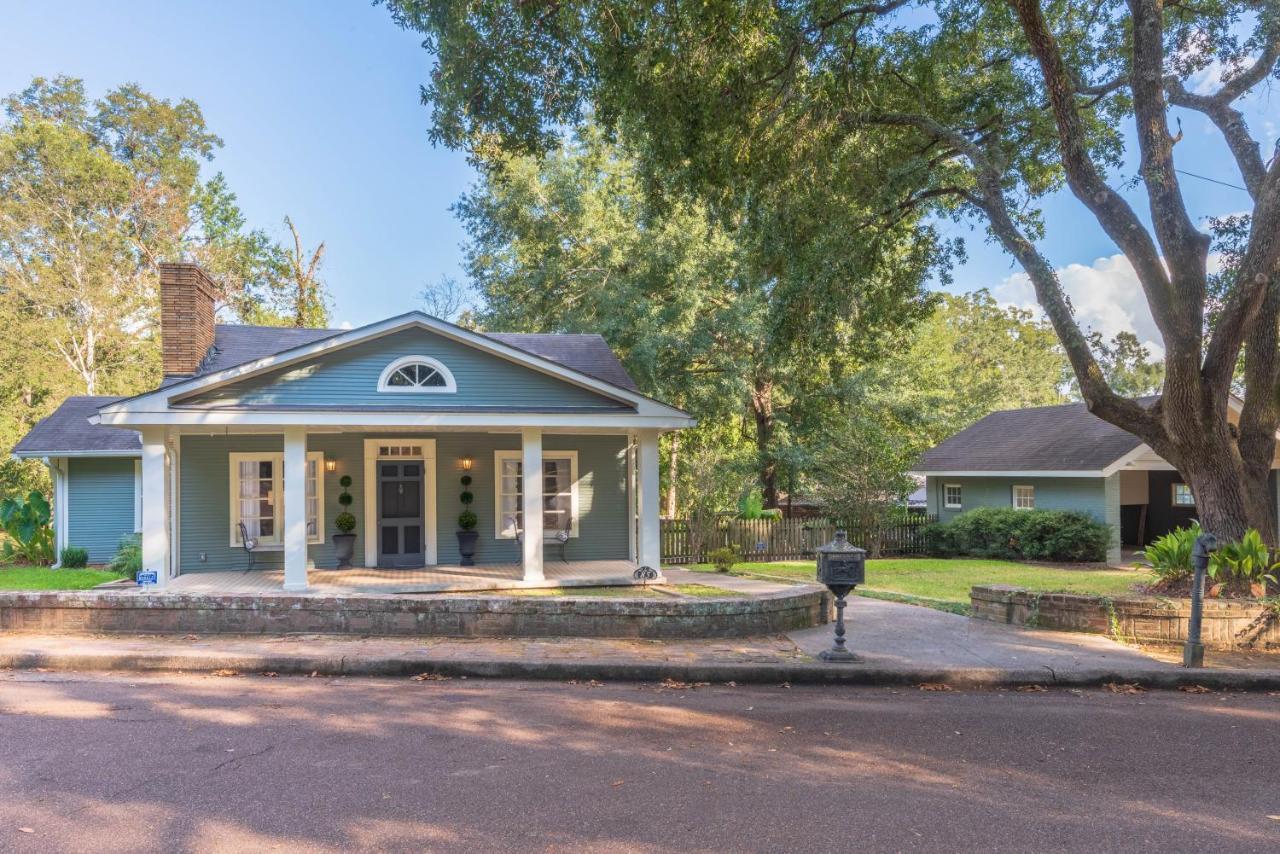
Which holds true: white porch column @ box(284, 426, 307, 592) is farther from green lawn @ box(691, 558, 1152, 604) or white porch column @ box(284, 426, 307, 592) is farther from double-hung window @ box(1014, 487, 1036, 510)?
double-hung window @ box(1014, 487, 1036, 510)

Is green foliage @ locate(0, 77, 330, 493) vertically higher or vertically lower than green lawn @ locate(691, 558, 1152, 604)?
higher

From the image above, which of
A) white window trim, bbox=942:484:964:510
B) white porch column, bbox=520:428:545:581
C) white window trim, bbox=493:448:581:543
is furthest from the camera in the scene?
white window trim, bbox=942:484:964:510

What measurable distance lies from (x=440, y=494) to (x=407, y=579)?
6.96ft

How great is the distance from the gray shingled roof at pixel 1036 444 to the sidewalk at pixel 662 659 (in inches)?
485

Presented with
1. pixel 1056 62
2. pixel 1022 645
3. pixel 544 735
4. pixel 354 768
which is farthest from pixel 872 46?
pixel 354 768

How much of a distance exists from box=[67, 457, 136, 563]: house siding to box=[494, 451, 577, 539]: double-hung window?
29.1ft

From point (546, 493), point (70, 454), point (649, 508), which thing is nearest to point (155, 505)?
point (546, 493)

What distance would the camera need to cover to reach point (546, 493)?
48.2 feet

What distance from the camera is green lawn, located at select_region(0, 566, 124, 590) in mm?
13648

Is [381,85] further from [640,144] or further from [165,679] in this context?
[165,679]

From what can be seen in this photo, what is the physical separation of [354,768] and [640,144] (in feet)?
34.5

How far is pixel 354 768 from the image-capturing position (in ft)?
15.4

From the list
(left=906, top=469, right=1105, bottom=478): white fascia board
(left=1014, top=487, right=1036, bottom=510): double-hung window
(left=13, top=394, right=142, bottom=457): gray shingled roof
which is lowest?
(left=1014, top=487, right=1036, bottom=510): double-hung window

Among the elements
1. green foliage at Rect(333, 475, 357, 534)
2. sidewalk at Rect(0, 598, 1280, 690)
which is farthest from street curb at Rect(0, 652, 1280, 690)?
green foliage at Rect(333, 475, 357, 534)
